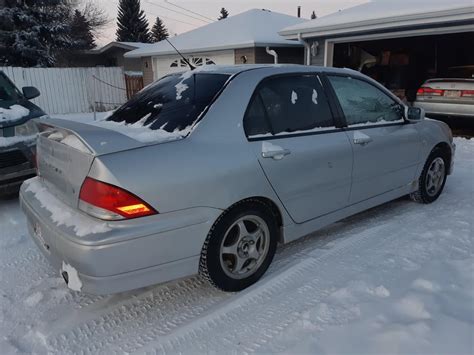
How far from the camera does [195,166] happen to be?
256 cm

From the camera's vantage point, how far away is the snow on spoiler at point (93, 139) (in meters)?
2.42

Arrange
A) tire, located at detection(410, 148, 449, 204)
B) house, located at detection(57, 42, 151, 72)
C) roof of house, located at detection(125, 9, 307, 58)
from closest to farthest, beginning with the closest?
tire, located at detection(410, 148, 449, 204) < roof of house, located at detection(125, 9, 307, 58) < house, located at detection(57, 42, 151, 72)

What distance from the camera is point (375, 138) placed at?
3.85 m

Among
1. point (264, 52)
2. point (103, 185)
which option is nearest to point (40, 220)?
point (103, 185)

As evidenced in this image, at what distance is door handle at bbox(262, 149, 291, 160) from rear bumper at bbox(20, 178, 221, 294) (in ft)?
1.95

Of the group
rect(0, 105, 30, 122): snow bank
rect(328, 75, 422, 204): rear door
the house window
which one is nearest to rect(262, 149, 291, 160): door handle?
rect(328, 75, 422, 204): rear door

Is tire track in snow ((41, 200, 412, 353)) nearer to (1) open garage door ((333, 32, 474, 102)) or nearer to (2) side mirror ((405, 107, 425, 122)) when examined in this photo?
(2) side mirror ((405, 107, 425, 122))

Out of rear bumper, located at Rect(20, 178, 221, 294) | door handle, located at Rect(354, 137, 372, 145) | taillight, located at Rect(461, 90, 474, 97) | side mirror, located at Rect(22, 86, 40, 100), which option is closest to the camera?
rear bumper, located at Rect(20, 178, 221, 294)

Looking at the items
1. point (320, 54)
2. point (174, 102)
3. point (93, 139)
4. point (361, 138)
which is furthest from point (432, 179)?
point (320, 54)

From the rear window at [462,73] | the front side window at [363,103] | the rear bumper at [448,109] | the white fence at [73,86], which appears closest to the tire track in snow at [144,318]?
the front side window at [363,103]

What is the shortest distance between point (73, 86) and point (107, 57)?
15689 mm

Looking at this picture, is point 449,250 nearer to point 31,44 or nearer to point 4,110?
point 4,110

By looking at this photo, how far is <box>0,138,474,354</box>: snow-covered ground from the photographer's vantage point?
2377 millimetres

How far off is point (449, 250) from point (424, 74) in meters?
14.6
